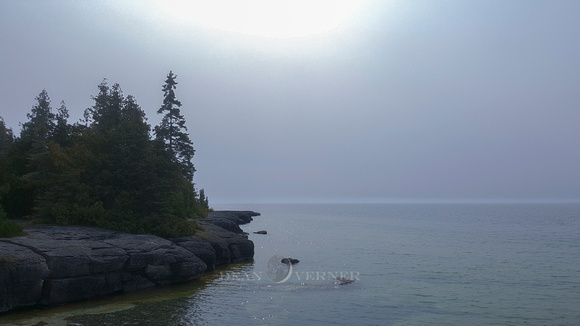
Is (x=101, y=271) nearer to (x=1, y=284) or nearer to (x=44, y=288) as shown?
(x=44, y=288)

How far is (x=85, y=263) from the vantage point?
22391 mm

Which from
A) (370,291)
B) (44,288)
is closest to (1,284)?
(44,288)

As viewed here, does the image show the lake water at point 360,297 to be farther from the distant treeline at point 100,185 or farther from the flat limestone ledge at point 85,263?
the distant treeline at point 100,185

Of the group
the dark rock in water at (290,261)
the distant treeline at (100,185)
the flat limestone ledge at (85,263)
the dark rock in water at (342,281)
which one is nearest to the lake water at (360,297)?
the dark rock in water at (342,281)

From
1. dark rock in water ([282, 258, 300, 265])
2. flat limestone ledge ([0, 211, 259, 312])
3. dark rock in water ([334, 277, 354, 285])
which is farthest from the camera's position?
dark rock in water ([282, 258, 300, 265])

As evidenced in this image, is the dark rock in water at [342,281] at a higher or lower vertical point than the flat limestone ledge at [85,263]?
lower

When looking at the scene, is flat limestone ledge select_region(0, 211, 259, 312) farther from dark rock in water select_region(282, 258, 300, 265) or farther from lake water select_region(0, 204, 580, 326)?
dark rock in water select_region(282, 258, 300, 265)

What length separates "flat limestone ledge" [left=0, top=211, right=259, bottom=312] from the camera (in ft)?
65.2

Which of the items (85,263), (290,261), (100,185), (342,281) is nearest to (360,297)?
(342,281)

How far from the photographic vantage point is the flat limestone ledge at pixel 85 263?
65.2 feet

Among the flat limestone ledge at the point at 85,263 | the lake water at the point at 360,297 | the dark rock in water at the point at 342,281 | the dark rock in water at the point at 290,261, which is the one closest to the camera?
the flat limestone ledge at the point at 85,263

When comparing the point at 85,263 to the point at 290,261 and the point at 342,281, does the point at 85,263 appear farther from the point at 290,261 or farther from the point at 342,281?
the point at 290,261

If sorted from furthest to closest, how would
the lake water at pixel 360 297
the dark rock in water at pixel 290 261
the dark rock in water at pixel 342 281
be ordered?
the dark rock in water at pixel 290 261 < the dark rock in water at pixel 342 281 < the lake water at pixel 360 297

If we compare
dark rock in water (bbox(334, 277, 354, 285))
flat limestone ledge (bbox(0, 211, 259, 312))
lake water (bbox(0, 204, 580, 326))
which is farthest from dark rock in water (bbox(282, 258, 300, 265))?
flat limestone ledge (bbox(0, 211, 259, 312))
